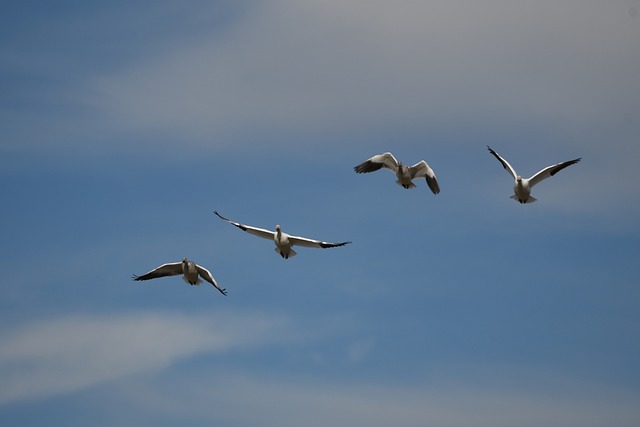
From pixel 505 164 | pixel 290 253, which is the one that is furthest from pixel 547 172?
pixel 290 253

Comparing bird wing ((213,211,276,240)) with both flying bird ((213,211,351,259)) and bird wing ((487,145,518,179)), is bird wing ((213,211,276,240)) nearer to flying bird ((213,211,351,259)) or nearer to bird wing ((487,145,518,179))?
flying bird ((213,211,351,259))

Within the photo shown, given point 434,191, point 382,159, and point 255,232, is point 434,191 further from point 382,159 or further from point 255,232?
point 255,232

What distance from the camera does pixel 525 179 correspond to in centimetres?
4416

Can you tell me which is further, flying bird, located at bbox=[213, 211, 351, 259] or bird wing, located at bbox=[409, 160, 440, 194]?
bird wing, located at bbox=[409, 160, 440, 194]

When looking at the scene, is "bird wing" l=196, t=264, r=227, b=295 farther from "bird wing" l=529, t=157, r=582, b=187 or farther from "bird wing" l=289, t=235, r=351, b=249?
"bird wing" l=529, t=157, r=582, b=187

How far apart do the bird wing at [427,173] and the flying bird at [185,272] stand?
415 inches

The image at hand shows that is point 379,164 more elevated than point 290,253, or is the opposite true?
point 379,164

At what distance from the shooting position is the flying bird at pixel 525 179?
43.8 m

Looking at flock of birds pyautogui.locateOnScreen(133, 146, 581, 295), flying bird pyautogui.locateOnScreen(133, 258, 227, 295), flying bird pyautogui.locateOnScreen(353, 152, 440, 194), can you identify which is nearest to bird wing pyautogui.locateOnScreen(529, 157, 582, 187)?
flock of birds pyautogui.locateOnScreen(133, 146, 581, 295)

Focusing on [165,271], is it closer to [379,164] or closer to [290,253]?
[290,253]

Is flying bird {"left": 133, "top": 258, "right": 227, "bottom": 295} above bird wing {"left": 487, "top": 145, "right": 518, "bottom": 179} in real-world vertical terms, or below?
below

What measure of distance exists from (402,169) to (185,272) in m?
10.8

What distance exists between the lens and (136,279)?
47.2 m

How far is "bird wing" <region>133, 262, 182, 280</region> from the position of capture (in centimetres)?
4672
